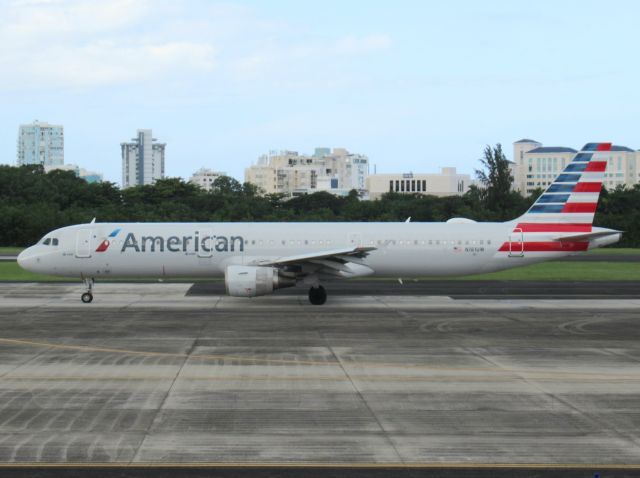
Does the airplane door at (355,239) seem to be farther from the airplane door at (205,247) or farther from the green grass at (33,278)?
the green grass at (33,278)

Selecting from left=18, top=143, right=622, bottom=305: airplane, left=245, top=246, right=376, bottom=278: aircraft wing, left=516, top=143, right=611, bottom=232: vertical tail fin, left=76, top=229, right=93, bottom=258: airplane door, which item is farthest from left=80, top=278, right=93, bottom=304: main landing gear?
left=516, top=143, right=611, bottom=232: vertical tail fin

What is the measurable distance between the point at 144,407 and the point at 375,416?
421 centimetres

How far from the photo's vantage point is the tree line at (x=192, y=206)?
82.1 meters

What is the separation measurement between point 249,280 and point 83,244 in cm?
794

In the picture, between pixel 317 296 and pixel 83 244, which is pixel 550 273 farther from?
pixel 83 244

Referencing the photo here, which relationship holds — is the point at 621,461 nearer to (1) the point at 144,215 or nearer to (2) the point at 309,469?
(2) the point at 309,469

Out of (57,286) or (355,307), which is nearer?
(355,307)

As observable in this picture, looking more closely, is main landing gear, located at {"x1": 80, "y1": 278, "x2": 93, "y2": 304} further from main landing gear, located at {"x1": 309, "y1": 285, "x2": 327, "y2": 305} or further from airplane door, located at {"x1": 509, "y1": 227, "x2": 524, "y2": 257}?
airplane door, located at {"x1": 509, "y1": 227, "x2": 524, "y2": 257}

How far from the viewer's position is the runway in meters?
11.4

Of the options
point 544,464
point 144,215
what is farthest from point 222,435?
point 144,215

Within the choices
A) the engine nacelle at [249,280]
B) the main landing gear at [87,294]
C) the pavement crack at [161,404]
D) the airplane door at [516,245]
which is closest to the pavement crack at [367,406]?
the pavement crack at [161,404]

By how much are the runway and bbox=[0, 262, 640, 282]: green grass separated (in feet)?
56.3

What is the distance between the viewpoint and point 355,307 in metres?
31.3

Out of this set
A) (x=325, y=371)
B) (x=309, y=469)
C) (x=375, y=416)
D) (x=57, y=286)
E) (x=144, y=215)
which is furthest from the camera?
(x=144, y=215)
